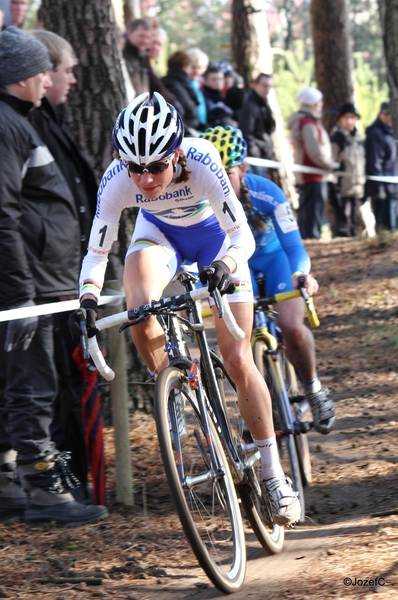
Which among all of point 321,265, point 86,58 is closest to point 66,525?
point 86,58

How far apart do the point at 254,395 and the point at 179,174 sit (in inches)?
46.5

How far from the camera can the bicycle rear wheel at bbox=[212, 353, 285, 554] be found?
15.3 ft

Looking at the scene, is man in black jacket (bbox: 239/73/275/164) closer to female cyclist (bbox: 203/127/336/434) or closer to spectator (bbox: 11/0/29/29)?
spectator (bbox: 11/0/29/29)

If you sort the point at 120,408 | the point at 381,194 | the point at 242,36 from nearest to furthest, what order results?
the point at 120,408, the point at 381,194, the point at 242,36

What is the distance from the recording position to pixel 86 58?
22.9 feet

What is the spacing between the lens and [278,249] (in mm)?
5934

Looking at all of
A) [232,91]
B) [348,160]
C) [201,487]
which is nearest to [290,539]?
[201,487]

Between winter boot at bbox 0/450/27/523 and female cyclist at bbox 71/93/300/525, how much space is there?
1.46 meters

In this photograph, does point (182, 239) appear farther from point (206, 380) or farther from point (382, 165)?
point (382, 165)

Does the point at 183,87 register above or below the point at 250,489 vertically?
above

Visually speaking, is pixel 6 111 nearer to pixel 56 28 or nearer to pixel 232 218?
pixel 232 218

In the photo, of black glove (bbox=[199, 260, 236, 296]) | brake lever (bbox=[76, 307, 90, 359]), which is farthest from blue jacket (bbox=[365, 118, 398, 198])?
brake lever (bbox=[76, 307, 90, 359])

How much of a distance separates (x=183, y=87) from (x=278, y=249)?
601 centimetres

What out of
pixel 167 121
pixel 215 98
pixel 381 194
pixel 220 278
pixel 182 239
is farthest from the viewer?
pixel 381 194
